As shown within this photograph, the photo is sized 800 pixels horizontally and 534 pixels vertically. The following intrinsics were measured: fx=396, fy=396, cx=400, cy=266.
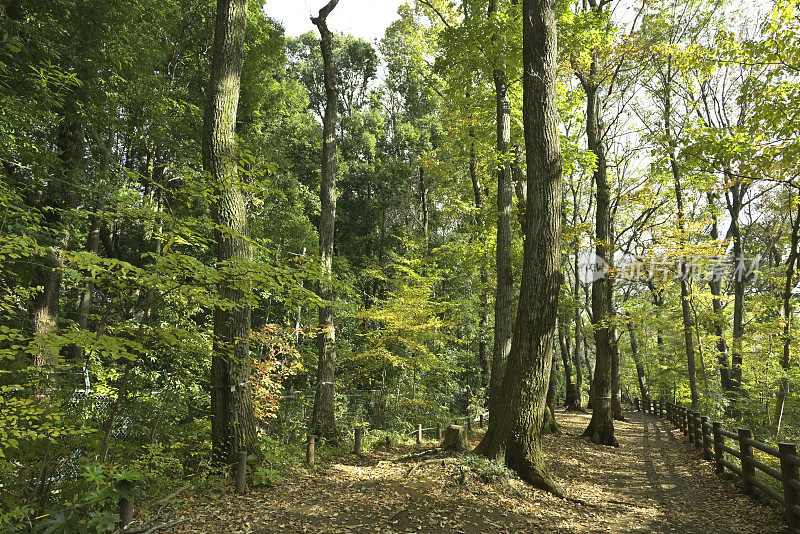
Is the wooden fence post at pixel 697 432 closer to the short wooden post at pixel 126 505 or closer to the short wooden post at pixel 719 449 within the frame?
the short wooden post at pixel 719 449

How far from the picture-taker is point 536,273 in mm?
6434

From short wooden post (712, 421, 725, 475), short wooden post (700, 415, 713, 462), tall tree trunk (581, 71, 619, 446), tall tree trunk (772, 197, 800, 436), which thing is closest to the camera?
short wooden post (712, 421, 725, 475)

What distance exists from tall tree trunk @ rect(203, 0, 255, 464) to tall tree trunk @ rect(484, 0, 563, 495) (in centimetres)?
415

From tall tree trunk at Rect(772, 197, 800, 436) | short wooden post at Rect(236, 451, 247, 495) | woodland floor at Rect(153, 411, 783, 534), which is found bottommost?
woodland floor at Rect(153, 411, 783, 534)

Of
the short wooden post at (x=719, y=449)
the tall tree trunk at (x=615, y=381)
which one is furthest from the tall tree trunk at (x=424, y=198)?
the short wooden post at (x=719, y=449)

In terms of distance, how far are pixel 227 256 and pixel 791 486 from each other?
8.50 metres

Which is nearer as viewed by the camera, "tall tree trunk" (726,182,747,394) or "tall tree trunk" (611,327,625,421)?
"tall tree trunk" (611,327,625,421)

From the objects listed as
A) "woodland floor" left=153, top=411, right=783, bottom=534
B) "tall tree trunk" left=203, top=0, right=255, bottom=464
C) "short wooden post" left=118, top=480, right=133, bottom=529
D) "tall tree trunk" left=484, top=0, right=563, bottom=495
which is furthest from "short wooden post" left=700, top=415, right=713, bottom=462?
"short wooden post" left=118, top=480, right=133, bottom=529

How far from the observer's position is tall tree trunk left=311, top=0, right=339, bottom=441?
9867mm

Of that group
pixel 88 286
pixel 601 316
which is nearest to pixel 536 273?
pixel 601 316

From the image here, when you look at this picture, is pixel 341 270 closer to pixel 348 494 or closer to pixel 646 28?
pixel 348 494

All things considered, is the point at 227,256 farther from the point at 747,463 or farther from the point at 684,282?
the point at 684,282

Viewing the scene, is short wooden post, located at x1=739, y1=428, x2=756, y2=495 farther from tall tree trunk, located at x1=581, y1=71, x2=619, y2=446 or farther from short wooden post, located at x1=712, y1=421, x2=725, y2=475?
tall tree trunk, located at x1=581, y1=71, x2=619, y2=446

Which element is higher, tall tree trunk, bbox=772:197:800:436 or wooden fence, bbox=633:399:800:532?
tall tree trunk, bbox=772:197:800:436
